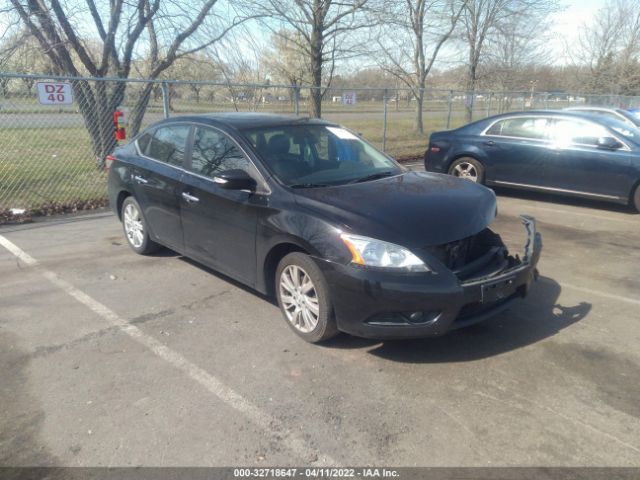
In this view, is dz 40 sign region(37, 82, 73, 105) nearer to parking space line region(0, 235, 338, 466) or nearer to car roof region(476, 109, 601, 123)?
parking space line region(0, 235, 338, 466)

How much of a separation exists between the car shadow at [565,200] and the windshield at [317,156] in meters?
5.08

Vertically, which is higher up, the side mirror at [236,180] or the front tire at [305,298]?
the side mirror at [236,180]

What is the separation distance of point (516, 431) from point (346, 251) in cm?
144

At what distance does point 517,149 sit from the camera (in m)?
8.41

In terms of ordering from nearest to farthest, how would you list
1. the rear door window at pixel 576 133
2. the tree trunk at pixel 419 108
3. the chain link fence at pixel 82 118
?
the rear door window at pixel 576 133 < the chain link fence at pixel 82 118 < the tree trunk at pixel 419 108

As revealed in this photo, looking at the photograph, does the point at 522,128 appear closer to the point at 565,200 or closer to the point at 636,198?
the point at 565,200

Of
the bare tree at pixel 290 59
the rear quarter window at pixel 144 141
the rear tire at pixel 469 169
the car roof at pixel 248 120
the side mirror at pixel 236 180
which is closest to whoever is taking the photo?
the side mirror at pixel 236 180

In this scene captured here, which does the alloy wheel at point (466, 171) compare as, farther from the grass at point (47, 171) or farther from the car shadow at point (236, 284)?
the grass at point (47, 171)

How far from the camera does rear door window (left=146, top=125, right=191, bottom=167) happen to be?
188 inches

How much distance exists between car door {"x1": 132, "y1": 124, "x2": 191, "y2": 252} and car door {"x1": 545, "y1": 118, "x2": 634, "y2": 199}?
6.08 metres

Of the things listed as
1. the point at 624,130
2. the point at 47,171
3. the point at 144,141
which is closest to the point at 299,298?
the point at 144,141

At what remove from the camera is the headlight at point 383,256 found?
318 cm

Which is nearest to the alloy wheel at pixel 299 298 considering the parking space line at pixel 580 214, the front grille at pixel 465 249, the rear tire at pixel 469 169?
the front grille at pixel 465 249

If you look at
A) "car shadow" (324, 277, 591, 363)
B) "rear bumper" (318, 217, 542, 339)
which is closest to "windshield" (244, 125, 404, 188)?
"rear bumper" (318, 217, 542, 339)
